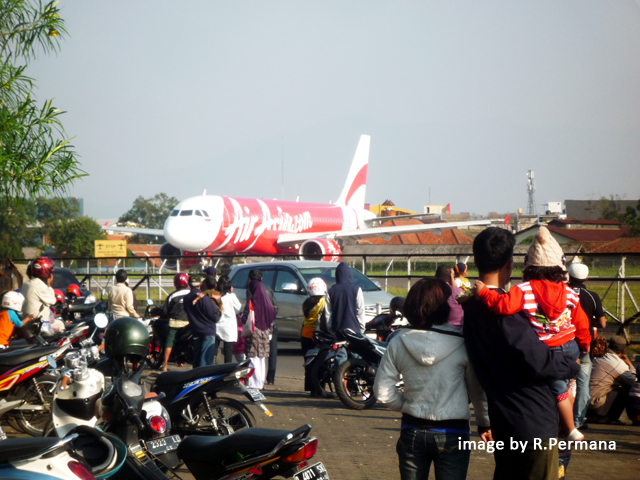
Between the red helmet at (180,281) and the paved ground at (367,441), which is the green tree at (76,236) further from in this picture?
the paved ground at (367,441)

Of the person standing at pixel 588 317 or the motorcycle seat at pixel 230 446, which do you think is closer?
the motorcycle seat at pixel 230 446

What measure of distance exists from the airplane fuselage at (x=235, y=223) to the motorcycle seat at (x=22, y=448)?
25140 mm

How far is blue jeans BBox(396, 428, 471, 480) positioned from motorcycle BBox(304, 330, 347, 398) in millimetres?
5362

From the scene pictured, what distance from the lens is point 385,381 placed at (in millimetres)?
3205

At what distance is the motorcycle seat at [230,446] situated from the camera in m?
3.31

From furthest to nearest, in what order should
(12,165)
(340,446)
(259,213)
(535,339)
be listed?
(259,213) < (12,165) < (340,446) < (535,339)

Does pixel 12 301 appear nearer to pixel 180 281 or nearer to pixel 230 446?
pixel 180 281

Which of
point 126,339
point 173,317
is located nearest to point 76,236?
point 173,317

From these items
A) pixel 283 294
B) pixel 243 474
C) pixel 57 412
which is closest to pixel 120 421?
pixel 57 412

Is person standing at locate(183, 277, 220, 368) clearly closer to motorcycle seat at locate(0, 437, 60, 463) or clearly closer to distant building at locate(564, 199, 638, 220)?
motorcycle seat at locate(0, 437, 60, 463)

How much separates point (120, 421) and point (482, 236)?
8.15 feet

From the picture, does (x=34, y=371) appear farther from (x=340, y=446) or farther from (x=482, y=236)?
(x=482, y=236)

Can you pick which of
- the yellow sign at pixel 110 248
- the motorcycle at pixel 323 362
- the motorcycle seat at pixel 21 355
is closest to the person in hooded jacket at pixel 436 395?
the motorcycle seat at pixel 21 355

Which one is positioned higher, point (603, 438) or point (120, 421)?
point (120, 421)
